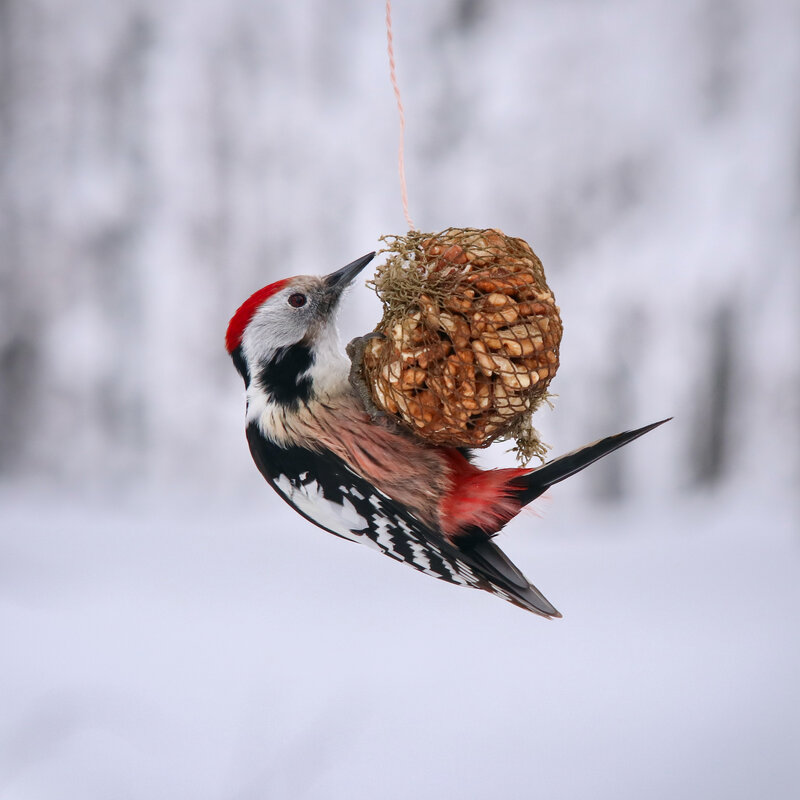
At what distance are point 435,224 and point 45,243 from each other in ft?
3.69

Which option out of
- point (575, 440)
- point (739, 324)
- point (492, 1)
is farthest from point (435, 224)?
point (739, 324)

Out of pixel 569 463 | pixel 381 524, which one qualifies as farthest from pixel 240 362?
pixel 569 463

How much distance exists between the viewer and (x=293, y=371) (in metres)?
1.04

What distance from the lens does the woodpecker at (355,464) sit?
98 centimetres

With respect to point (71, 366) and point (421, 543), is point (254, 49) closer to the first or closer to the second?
point (71, 366)

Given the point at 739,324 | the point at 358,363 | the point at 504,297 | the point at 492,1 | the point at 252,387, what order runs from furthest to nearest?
the point at 739,324 < the point at 492,1 < the point at 252,387 < the point at 358,363 < the point at 504,297

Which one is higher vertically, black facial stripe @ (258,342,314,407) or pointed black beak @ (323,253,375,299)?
pointed black beak @ (323,253,375,299)

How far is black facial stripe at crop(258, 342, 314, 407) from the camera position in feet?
3.41

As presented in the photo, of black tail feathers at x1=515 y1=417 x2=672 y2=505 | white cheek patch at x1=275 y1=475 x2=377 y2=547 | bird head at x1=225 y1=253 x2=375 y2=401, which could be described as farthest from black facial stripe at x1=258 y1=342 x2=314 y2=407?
black tail feathers at x1=515 y1=417 x2=672 y2=505

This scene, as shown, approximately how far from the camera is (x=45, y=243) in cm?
221

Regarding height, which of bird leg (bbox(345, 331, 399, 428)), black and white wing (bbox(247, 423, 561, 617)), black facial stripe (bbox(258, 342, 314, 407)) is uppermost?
black facial stripe (bbox(258, 342, 314, 407))

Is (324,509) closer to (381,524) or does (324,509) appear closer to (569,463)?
(381,524)

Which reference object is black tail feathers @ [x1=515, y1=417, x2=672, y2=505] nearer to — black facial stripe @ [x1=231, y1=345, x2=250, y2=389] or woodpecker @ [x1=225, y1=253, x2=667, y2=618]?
woodpecker @ [x1=225, y1=253, x2=667, y2=618]

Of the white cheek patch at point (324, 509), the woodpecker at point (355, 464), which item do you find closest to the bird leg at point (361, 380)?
the woodpecker at point (355, 464)
